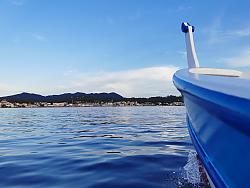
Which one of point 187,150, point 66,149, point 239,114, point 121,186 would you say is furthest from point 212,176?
point 66,149

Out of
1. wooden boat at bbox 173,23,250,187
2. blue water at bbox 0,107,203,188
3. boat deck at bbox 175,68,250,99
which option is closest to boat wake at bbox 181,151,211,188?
blue water at bbox 0,107,203,188

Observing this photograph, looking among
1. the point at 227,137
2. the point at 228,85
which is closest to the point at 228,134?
the point at 227,137

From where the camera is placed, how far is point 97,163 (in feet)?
24.1

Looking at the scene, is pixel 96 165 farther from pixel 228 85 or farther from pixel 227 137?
pixel 227 137

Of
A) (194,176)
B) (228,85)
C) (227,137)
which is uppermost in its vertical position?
(228,85)

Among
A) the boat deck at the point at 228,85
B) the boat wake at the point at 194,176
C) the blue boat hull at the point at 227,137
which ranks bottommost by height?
the boat wake at the point at 194,176

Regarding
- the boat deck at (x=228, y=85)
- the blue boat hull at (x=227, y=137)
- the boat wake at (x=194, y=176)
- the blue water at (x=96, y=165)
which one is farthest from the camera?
the blue water at (x=96, y=165)

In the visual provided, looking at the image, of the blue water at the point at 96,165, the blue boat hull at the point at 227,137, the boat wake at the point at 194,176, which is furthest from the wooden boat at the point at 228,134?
the blue water at the point at 96,165

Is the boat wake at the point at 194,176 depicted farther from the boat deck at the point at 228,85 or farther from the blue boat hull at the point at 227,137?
the blue boat hull at the point at 227,137

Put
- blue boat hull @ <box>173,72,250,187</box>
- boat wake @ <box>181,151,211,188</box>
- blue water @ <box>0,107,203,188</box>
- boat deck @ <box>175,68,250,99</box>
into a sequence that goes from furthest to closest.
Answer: blue water @ <box>0,107,203,188</box>, boat wake @ <box>181,151,211,188</box>, boat deck @ <box>175,68,250,99</box>, blue boat hull @ <box>173,72,250,187</box>

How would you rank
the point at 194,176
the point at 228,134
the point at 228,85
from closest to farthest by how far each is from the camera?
the point at 228,134, the point at 228,85, the point at 194,176

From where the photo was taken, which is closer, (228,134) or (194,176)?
(228,134)

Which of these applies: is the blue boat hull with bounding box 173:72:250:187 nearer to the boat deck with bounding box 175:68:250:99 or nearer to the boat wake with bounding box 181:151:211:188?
the boat deck with bounding box 175:68:250:99

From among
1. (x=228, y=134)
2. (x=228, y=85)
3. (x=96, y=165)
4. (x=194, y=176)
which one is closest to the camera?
(x=228, y=134)
